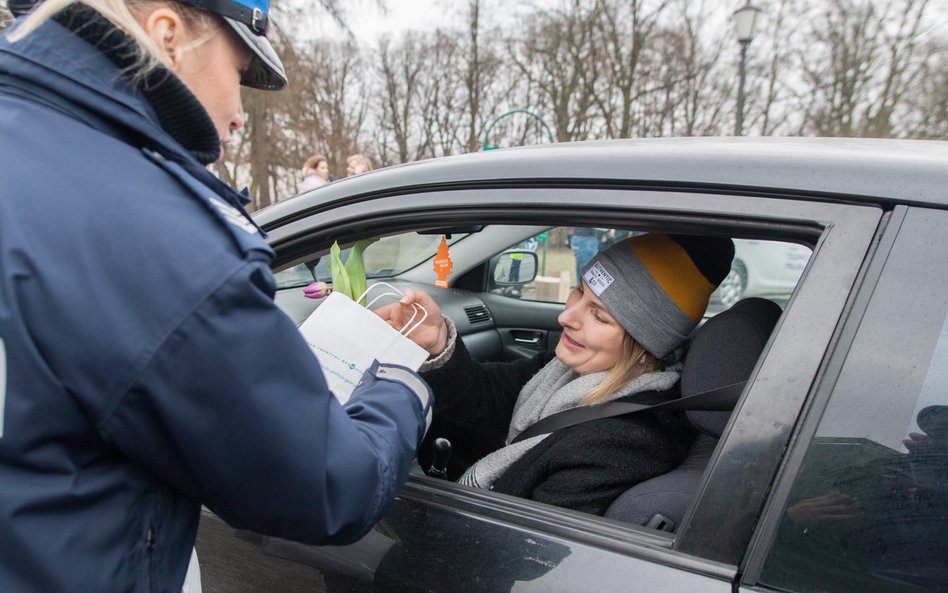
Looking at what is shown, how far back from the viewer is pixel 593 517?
1.12m

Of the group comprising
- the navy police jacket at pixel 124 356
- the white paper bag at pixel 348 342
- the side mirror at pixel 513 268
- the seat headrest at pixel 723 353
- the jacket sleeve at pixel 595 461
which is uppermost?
the navy police jacket at pixel 124 356

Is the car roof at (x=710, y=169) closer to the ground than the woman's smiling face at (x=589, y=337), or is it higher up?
higher up

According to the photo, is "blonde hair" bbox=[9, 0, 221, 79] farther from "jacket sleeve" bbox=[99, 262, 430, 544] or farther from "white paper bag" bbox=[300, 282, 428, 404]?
"white paper bag" bbox=[300, 282, 428, 404]

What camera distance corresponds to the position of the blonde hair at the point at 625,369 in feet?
5.18

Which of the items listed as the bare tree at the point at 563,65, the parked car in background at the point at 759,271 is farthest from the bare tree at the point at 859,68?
the parked car in background at the point at 759,271

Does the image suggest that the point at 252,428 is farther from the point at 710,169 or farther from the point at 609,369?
the point at 609,369

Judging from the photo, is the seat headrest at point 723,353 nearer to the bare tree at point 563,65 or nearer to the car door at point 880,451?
the car door at point 880,451

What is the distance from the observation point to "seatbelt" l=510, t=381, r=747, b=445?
1.24 metres

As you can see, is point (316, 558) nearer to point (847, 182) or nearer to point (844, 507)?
point (844, 507)

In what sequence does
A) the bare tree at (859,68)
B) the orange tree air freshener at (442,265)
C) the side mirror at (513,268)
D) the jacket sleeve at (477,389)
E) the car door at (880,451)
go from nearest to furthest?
1. the car door at (880,451)
2. the orange tree air freshener at (442,265)
3. the jacket sleeve at (477,389)
4. the side mirror at (513,268)
5. the bare tree at (859,68)

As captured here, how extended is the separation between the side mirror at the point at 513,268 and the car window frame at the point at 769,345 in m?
2.41

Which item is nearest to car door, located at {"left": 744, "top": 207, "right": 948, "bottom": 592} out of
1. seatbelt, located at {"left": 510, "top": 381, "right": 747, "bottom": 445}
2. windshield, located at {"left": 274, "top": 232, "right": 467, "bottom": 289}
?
seatbelt, located at {"left": 510, "top": 381, "right": 747, "bottom": 445}

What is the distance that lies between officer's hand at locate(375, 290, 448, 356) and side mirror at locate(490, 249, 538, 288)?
1877 millimetres

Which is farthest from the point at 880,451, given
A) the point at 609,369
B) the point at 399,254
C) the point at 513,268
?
the point at 513,268
